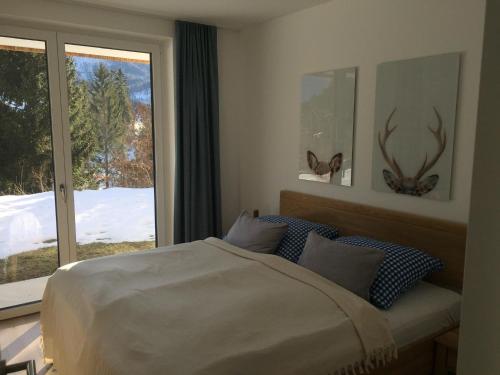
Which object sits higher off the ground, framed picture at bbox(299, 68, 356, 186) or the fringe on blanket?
framed picture at bbox(299, 68, 356, 186)

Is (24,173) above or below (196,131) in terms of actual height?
below

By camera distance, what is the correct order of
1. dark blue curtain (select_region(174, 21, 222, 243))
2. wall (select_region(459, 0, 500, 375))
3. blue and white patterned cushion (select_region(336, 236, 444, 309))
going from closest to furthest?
1. wall (select_region(459, 0, 500, 375))
2. blue and white patterned cushion (select_region(336, 236, 444, 309))
3. dark blue curtain (select_region(174, 21, 222, 243))

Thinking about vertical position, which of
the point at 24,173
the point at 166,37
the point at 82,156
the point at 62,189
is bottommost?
the point at 62,189

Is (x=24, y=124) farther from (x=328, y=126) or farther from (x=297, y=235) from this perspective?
(x=328, y=126)

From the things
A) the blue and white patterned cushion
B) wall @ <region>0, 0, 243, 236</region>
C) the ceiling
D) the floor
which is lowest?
the floor

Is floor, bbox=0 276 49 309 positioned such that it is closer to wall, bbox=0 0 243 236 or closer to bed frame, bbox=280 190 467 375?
wall, bbox=0 0 243 236

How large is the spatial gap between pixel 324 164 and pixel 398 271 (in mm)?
1198

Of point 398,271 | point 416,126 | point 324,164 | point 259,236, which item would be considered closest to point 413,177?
point 416,126

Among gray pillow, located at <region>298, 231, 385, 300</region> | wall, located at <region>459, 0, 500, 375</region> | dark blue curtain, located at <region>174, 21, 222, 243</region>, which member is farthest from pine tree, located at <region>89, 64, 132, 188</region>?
wall, located at <region>459, 0, 500, 375</region>

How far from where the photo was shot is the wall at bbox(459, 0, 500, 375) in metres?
0.54

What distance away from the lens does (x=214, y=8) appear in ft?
10.6

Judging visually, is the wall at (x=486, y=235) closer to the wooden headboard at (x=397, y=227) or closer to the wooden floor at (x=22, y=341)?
the wooden headboard at (x=397, y=227)

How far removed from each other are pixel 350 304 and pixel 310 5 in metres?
2.37

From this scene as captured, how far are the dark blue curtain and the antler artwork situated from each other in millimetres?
1692
